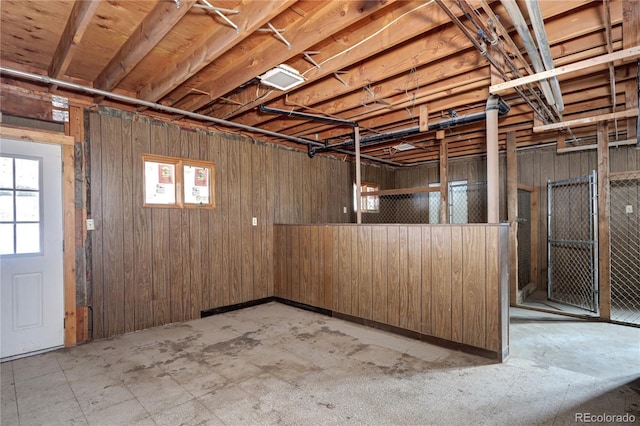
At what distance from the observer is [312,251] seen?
14.7ft

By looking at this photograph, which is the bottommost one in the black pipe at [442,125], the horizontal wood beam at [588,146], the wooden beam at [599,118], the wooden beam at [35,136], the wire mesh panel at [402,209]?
the wire mesh panel at [402,209]

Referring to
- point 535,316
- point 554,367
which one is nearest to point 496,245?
point 554,367

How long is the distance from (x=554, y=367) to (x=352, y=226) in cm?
233

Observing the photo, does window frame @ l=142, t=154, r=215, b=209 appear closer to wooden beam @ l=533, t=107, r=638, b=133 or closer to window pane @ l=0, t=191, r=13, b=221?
window pane @ l=0, t=191, r=13, b=221

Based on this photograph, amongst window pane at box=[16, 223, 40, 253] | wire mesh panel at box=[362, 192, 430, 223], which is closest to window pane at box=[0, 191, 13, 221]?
window pane at box=[16, 223, 40, 253]

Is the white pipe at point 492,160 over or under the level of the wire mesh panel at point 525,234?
over

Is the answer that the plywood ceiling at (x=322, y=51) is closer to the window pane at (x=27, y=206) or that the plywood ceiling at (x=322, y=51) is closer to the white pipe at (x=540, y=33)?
the white pipe at (x=540, y=33)

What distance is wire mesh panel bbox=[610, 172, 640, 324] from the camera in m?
4.74

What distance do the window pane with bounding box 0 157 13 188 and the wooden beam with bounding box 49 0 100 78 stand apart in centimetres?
95

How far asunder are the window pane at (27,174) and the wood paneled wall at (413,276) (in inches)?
117

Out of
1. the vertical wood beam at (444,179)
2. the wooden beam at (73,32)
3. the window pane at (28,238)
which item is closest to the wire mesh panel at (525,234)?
the vertical wood beam at (444,179)

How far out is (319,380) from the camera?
8.21 ft

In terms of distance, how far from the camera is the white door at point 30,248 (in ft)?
9.68

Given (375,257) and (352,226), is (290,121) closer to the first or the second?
(352,226)
